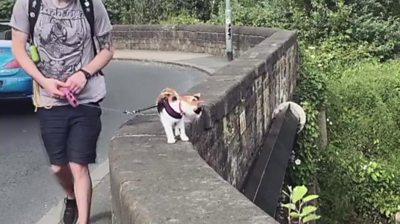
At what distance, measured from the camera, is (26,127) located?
9.95m

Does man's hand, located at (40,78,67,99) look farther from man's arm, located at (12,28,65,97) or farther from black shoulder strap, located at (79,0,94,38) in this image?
black shoulder strap, located at (79,0,94,38)

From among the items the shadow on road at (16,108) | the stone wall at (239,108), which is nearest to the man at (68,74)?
the stone wall at (239,108)

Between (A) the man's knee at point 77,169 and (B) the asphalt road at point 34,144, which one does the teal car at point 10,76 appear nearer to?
(B) the asphalt road at point 34,144

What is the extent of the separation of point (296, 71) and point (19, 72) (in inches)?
178

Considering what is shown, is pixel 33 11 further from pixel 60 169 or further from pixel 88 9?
pixel 60 169

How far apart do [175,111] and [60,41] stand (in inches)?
33.1

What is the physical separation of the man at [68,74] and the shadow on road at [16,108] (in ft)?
20.6

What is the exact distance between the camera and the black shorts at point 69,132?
4824 mm

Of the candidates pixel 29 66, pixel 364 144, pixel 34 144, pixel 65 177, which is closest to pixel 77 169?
pixel 65 177

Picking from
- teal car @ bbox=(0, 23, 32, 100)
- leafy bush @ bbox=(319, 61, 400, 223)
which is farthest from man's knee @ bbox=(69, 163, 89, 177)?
leafy bush @ bbox=(319, 61, 400, 223)

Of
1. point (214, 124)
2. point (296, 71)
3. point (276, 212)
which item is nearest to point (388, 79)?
point (296, 71)

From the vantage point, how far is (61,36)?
15.5 feet

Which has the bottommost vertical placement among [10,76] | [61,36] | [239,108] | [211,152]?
[10,76]

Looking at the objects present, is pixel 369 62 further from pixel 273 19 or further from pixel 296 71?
pixel 296 71
